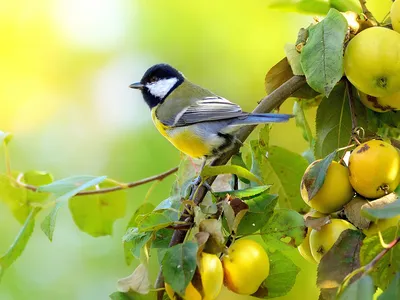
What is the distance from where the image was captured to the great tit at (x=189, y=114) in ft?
6.65

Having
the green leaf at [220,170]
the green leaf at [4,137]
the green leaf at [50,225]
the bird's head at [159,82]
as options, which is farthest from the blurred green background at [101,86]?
the green leaf at [220,170]

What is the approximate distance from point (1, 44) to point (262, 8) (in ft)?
4.20

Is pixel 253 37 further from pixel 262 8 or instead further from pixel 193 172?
pixel 193 172

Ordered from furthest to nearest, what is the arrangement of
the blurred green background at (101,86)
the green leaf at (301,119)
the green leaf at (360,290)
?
the blurred green background at (101,86)
the green leaf at (301,119)
the green leaf at (360,290)

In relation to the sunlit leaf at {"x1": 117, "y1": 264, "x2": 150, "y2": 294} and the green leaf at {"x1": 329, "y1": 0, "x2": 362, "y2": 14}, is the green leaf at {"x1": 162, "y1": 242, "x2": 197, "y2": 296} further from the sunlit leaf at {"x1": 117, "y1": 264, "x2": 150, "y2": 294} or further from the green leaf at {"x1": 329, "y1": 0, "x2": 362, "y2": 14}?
the green leaf at {"x1": 329, "y1": 0, "x2": 362, "y2": 14}

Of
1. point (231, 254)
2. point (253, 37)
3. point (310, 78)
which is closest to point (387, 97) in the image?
point (310, 78)

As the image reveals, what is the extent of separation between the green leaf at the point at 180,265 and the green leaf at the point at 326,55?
1.23 feet

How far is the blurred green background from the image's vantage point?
2924mm

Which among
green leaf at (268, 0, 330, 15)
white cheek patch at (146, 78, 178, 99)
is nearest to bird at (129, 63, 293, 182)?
white cheek patch at (146, 78, 178, 99)

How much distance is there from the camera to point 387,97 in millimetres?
1314

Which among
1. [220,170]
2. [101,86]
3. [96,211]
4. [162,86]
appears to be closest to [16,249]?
[96,211]

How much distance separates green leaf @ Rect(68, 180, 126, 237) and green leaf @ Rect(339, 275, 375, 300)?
974 millimetres

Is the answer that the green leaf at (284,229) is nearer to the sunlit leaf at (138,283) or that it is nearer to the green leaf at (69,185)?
the sunlit leaf at (138,283)

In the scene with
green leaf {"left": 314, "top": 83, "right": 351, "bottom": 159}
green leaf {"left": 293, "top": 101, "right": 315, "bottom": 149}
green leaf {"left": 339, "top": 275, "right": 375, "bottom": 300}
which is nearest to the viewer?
Result: green leaf {"left": 339, "top": 275, "right": 375, "bottom": 300}
